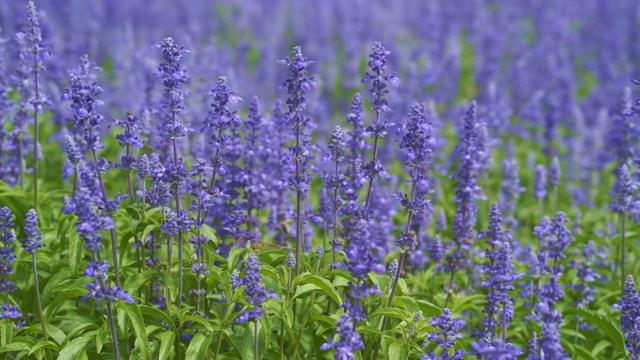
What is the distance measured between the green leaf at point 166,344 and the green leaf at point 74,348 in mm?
577

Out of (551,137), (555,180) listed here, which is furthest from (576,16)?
(555,180)

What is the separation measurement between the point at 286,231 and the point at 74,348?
10.8 feet

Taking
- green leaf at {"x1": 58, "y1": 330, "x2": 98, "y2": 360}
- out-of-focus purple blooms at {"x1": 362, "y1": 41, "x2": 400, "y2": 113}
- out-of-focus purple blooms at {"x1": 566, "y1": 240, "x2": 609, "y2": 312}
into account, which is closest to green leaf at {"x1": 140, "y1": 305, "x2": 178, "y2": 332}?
green leaf at {"x1": 58, "y1": 330, "x2": 98, "y2": 360}

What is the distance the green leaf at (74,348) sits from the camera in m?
5.83

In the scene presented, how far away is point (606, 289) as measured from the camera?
27.9ft

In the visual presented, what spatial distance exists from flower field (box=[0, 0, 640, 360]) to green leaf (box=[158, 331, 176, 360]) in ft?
0.04

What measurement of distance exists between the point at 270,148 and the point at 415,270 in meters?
2.20

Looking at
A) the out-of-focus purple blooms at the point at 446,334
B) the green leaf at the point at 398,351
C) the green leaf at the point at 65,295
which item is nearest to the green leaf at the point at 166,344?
the green leaf at the point at 65,295

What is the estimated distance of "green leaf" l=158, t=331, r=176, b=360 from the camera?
575 cm

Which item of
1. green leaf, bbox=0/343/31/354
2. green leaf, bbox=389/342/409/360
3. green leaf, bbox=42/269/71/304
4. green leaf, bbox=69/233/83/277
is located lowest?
green leaf, bbox=389/342/409/360

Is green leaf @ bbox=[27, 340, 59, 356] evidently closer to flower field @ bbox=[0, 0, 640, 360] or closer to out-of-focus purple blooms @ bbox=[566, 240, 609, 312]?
flower field @ bbox=[0, 0, 640, 360]

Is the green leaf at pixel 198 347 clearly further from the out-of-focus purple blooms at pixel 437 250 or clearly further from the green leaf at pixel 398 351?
the out-of-focus purple blooms at pixel 437 250

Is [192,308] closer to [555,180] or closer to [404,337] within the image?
[404,337]

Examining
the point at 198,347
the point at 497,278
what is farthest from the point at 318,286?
the point at 497,278
